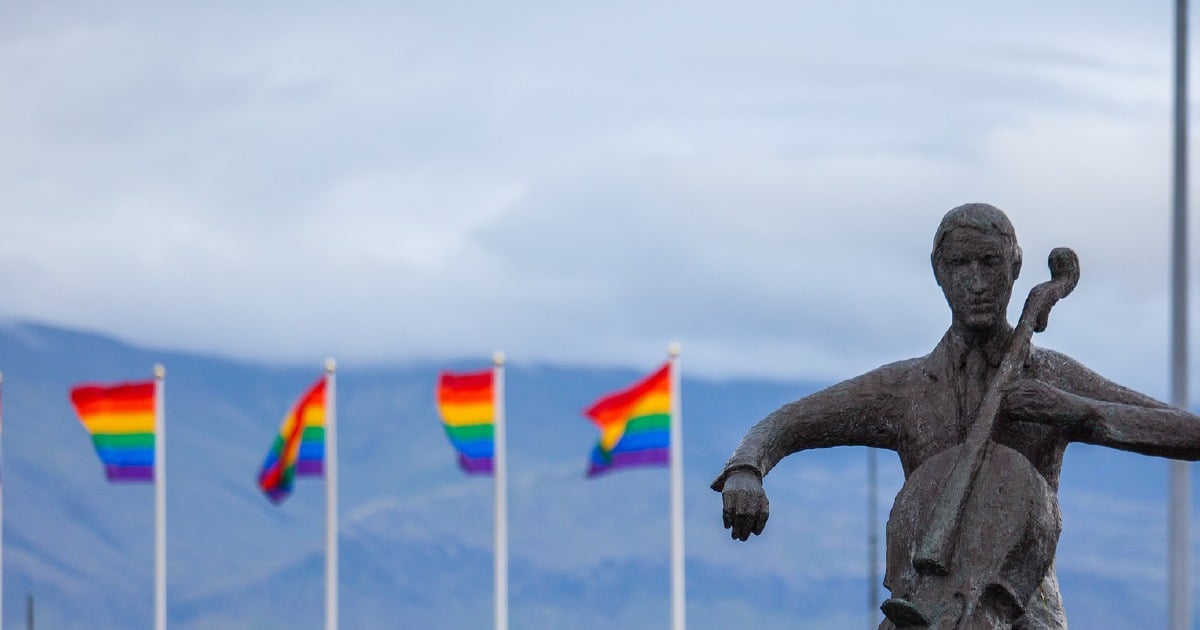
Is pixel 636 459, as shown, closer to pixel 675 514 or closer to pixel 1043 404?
pixel 675 514

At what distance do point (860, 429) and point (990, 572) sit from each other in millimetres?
1057

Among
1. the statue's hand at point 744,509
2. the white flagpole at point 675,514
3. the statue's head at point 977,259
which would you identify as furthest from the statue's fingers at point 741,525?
the white flagpole at point 675,514

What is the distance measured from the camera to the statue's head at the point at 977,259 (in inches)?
415

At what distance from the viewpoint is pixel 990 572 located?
1018 cm

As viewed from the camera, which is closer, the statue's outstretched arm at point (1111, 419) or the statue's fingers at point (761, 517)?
the statue's fingers at point (761, 517)

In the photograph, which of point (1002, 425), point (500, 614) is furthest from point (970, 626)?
point (500, 614)

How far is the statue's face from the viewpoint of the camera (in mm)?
10547

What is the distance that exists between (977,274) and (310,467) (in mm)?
34852

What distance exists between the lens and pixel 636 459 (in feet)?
129

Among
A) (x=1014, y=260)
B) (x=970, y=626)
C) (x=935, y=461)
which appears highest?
(x=1014, y=260)

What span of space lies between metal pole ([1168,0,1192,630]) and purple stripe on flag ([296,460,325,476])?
1707cm

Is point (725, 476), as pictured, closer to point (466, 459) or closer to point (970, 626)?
point (970, 626)

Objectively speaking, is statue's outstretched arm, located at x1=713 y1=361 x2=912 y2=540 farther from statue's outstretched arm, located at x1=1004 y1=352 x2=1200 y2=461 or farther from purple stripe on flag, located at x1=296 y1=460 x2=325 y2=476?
purple stripe on flag, located at x1=296 y1=460 x2=325 y2=476

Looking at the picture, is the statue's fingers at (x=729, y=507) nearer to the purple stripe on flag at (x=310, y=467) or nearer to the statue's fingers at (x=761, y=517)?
the statue's fingers at (x=761, y=517)
